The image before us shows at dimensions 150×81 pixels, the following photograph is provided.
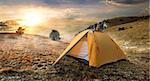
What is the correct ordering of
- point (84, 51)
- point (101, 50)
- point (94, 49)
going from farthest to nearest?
point (84, 51), point (101, 50), point (94, 49)

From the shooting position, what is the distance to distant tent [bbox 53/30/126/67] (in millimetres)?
16766

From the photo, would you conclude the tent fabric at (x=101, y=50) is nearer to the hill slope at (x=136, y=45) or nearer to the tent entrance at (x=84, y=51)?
the tent entrance at (x=84, y=51)

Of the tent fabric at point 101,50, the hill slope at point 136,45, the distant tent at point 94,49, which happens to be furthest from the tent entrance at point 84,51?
the hill slope at point 136,45

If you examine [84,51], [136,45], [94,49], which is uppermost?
[94,49]

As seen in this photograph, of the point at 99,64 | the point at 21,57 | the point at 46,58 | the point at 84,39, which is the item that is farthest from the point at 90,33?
the point at 21,57

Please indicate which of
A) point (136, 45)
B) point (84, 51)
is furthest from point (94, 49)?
→ point (136, 45)

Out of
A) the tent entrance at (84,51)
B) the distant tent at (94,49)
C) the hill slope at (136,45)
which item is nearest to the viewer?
the distant tent at (94,49)

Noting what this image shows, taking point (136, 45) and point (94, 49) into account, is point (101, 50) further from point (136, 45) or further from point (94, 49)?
point (136, 45)

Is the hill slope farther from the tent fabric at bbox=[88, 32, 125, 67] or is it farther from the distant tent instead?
the distant tent

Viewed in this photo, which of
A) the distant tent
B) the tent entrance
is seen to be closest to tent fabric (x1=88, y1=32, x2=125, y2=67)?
the distant tent

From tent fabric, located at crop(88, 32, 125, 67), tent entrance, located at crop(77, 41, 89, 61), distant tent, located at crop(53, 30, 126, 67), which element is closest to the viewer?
tent fabric, located at crop(88, 32, 125, 67)

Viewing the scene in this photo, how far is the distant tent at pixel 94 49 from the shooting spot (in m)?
16.8

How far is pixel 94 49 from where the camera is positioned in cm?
1691

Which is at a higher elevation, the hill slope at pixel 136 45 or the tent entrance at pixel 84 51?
the tent entrance at pixel 84 51
